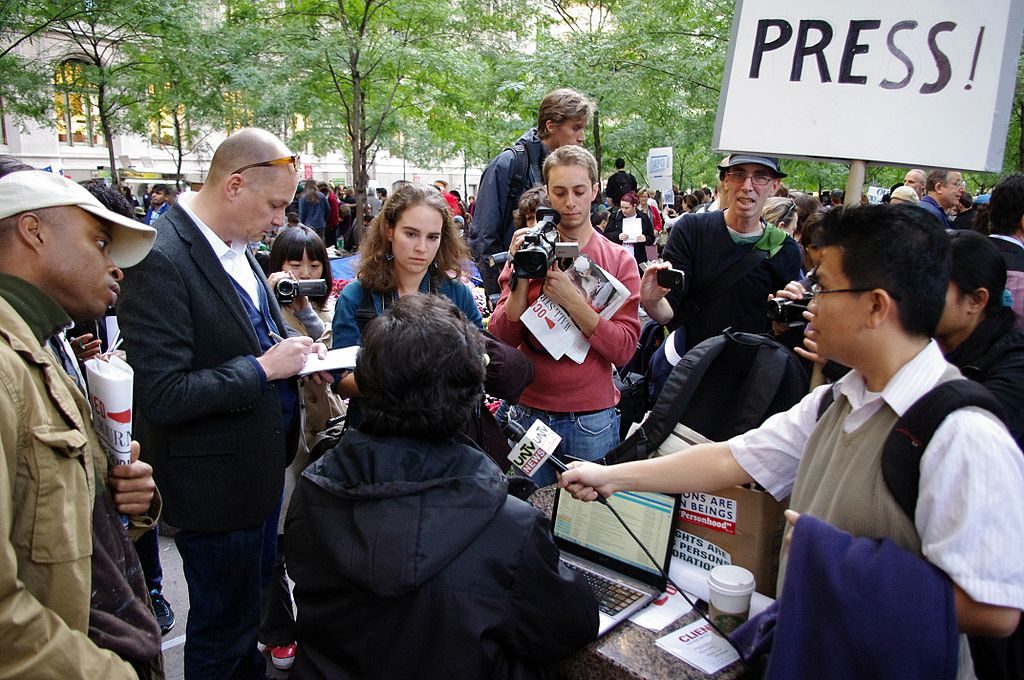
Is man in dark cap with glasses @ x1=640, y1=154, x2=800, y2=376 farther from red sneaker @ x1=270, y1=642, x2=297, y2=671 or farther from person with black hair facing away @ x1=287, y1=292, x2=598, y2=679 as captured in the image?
red sneaker @ x1=270, y1=642, x2=297, y2=671

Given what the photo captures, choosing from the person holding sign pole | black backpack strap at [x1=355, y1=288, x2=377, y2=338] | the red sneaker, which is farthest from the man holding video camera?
the person holding sign pole

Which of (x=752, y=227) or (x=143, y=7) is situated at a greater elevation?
(x=143, y=7)

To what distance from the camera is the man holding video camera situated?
3.13 metres

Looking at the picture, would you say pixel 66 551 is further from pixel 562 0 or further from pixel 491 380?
pixel 562 0

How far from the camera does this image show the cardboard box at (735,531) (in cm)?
194

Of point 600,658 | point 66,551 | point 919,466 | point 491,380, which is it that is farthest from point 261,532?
point 919,466

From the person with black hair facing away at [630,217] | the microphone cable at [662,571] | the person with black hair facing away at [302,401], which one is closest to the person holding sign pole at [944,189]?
the person with black hair facing away at [630,217]

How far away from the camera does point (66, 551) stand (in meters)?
1.49

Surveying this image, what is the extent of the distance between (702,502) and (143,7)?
45.0ft

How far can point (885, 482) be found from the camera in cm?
145

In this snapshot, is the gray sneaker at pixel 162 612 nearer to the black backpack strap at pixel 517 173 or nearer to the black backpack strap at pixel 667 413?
the black backpack strap at pixel 667 413

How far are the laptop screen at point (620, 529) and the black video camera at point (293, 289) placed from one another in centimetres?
166

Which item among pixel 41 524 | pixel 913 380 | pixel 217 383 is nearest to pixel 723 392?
pixel 913 380

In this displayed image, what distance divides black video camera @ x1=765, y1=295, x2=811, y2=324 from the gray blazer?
5.79 feet
